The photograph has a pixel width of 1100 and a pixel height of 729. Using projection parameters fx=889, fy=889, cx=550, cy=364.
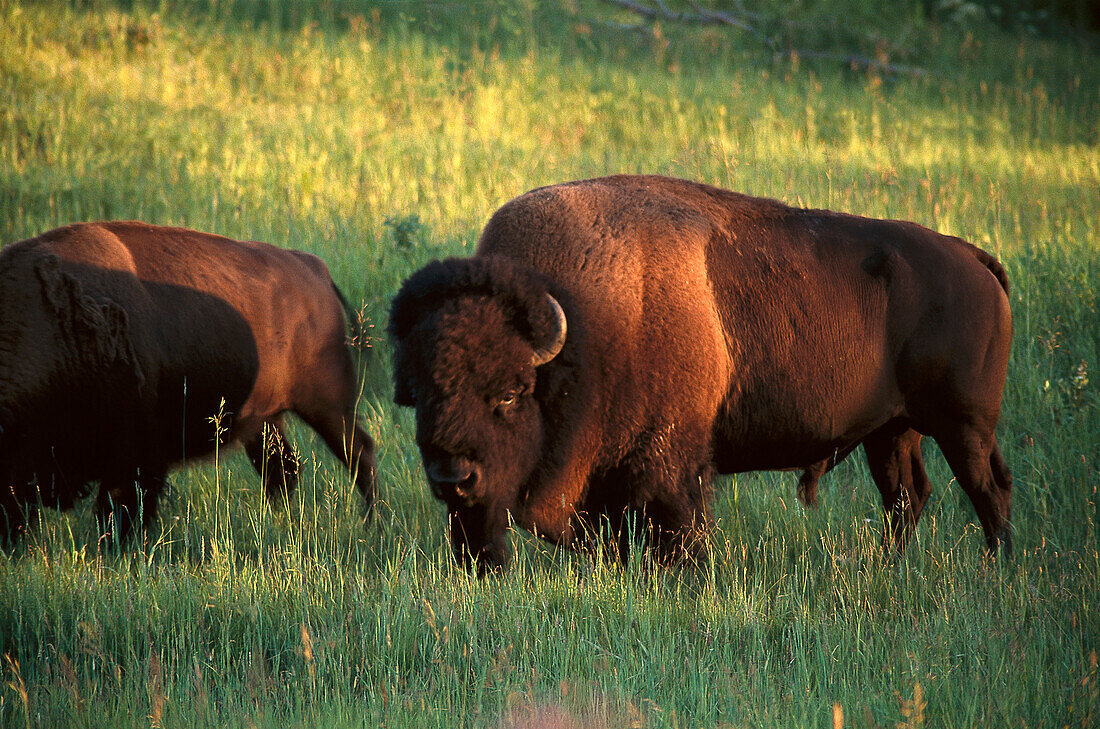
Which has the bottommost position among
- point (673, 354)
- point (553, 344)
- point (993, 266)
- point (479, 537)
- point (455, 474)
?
point (479, 537)

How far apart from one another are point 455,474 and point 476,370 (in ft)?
1.42

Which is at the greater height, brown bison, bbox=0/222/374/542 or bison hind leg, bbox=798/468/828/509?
brown bison, bbox=0/222/374/542

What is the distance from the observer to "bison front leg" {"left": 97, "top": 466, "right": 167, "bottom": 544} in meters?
4.82

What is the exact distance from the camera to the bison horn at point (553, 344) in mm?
3711

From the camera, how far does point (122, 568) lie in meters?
3.96

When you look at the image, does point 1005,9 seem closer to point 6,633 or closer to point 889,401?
point 889,401

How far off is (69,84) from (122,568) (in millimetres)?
9718

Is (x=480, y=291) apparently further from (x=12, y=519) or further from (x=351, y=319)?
(x=12, y=519)

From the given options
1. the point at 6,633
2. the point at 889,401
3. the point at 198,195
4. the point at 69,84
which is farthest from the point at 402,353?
the point at 69,84

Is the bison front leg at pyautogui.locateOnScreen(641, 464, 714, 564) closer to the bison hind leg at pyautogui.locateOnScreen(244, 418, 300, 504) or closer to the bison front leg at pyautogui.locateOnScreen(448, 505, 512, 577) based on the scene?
the bison front leg at pyautogui.locateOnScreen(448, 505, 512, 577)

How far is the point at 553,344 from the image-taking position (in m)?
3.72

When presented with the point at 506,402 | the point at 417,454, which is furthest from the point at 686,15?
the point at 506,402

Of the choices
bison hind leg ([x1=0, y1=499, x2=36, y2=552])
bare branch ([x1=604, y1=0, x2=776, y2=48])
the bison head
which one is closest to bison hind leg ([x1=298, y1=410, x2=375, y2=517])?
bison hind leg ([x1=0, y1=499, x2=36, y2=552])

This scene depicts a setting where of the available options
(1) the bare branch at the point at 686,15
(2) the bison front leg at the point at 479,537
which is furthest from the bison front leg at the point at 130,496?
(1) the bare branch at the point at 686,15
